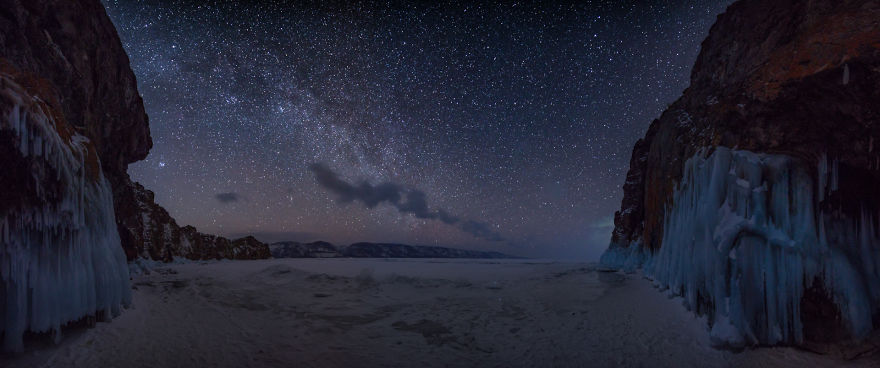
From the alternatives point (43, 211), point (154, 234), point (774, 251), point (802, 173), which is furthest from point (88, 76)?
point (154, 234)

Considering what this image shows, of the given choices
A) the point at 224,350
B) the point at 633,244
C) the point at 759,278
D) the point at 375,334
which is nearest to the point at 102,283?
the point at 224,350

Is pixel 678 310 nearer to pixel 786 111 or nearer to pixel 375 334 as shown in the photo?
pixel 786 111

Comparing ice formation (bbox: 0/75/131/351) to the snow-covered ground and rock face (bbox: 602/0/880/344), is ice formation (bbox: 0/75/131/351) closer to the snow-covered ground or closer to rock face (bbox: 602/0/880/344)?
the snow-covered ground

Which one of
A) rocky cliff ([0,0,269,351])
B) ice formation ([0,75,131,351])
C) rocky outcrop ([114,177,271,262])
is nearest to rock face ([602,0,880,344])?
ice formation ([0,75,131,351])

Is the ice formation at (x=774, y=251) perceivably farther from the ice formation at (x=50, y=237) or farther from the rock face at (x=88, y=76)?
the rock face at (x=88, y=76)

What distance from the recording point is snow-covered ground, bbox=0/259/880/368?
5.64m

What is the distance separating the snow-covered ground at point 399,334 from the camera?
5.64 meters

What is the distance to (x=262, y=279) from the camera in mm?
16172

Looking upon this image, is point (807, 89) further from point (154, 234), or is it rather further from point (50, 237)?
point (154, 234)

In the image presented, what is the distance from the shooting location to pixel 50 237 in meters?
5.53

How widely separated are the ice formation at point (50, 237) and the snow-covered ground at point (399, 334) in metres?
0.50

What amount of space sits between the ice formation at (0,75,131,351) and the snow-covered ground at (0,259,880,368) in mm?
501

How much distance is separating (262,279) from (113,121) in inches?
472

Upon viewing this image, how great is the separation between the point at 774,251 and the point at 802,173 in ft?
5.10
